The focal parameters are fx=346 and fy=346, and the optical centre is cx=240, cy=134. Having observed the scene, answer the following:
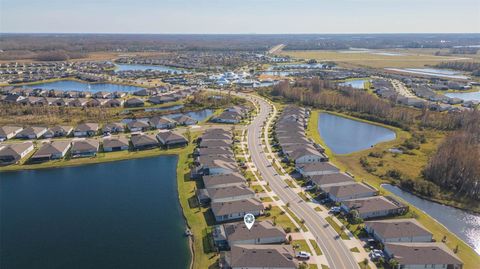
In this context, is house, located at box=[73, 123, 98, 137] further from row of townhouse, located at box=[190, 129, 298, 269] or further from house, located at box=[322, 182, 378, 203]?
house, located at box=[322, 182, 378, 203]

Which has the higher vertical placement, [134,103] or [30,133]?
[134,103]

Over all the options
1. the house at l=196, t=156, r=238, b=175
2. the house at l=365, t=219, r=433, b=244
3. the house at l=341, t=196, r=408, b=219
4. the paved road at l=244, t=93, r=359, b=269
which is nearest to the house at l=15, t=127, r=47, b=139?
the house at l=196, t=156, r=238, b=175

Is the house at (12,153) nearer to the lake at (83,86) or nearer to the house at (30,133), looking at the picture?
the house at (30,133)

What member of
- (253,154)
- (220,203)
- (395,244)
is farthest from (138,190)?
(395,244)

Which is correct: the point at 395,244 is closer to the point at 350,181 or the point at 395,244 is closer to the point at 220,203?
the point at 350,181

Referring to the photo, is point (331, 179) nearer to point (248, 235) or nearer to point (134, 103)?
point (248, 235)

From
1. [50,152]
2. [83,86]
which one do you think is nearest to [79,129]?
[50,152]
